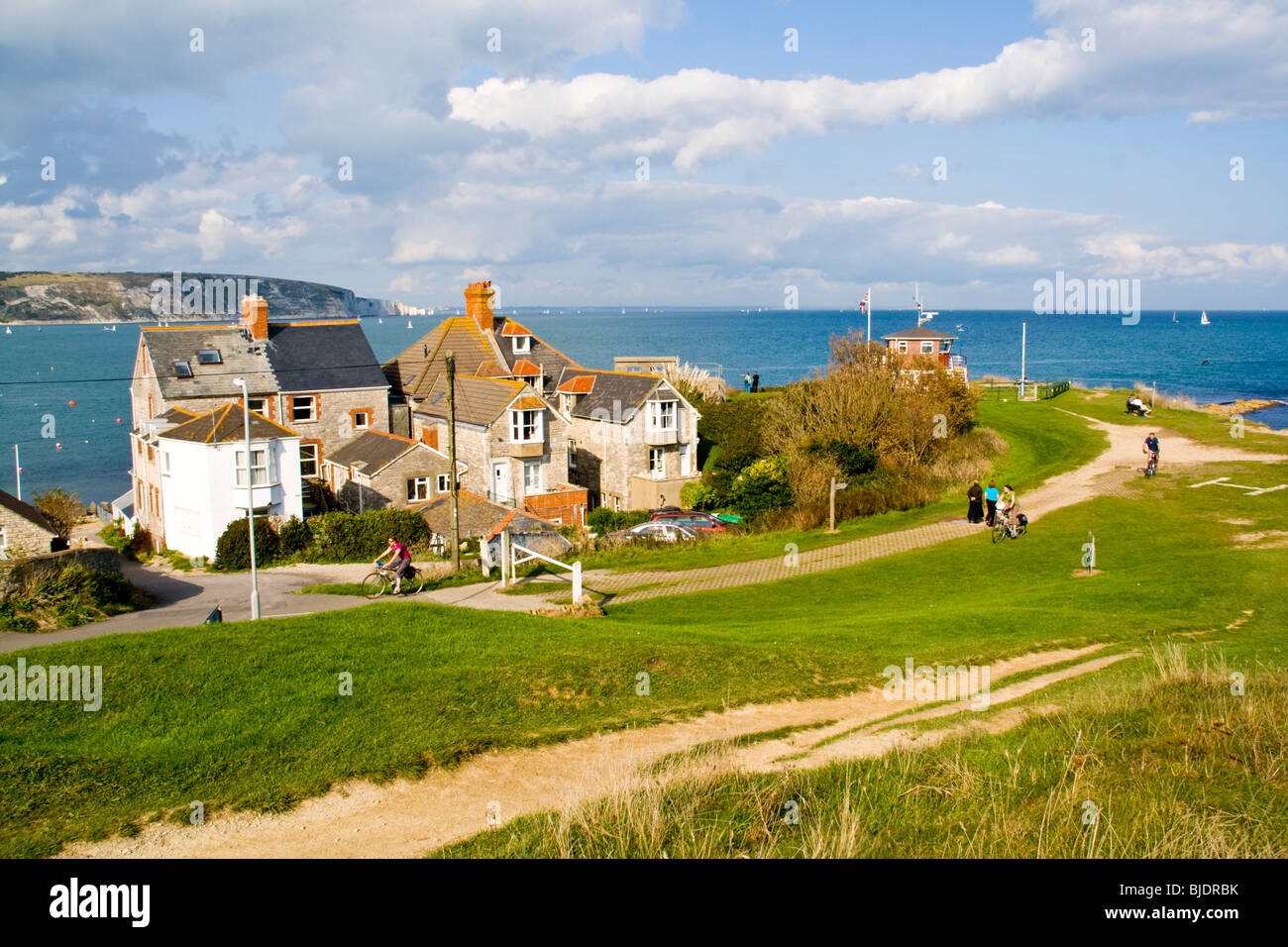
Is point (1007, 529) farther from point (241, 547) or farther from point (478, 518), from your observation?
point (241, 547)

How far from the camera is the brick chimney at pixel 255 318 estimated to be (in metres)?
52.6

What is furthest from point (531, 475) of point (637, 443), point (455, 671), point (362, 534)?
point (455, 671)

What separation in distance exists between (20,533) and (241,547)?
8.05 metres

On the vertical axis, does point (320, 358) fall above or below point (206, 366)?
above

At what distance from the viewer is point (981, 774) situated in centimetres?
1028

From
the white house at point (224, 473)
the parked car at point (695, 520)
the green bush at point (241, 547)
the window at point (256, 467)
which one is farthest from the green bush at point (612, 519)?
the window at point (256, 467)

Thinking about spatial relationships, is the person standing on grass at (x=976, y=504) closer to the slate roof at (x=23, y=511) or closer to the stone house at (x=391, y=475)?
the stone house at (x=391, y=475)

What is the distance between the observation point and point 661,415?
49.2 meters

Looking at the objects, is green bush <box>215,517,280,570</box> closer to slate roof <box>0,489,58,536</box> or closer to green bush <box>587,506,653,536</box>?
slate roof <box>0,489,58,536</box>
